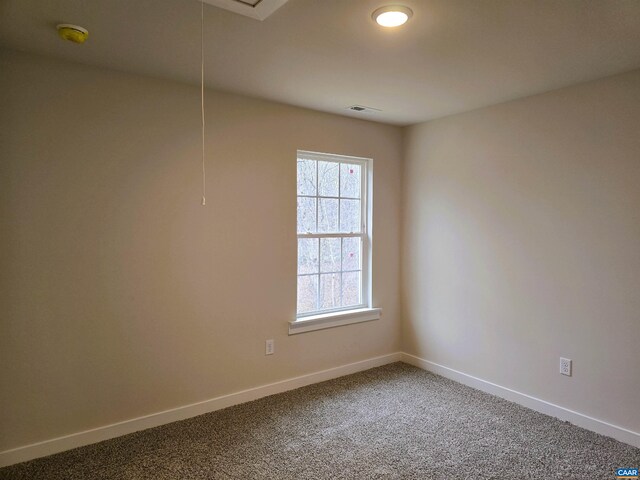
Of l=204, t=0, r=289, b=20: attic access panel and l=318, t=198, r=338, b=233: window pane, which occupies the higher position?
l=204, t=0, r=289, b=20: attic access panel

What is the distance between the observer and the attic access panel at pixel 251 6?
5.59 ft

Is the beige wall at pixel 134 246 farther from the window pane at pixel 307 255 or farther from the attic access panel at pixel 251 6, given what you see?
the attic access panel at pixel 251 6

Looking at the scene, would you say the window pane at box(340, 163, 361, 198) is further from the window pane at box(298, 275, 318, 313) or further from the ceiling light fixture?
the ceiling light fixture

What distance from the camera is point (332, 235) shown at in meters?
3.69

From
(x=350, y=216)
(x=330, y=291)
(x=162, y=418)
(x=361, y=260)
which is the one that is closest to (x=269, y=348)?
(x=330, y=291)

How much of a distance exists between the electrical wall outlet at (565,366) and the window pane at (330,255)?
188 cm

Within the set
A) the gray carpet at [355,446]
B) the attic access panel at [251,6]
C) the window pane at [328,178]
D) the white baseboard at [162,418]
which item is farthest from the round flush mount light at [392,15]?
the white baseboard at [162,418]

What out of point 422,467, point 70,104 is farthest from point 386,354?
point 70,104

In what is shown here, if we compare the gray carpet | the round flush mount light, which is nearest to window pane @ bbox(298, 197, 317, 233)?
the gray carpet

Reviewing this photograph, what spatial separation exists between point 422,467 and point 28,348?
92.5 inches

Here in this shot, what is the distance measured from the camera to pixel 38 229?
2.35 meters

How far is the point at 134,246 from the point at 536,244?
9.36ft

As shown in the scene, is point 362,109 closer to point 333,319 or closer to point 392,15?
point 392,15

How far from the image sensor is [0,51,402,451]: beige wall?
91.4 inches
